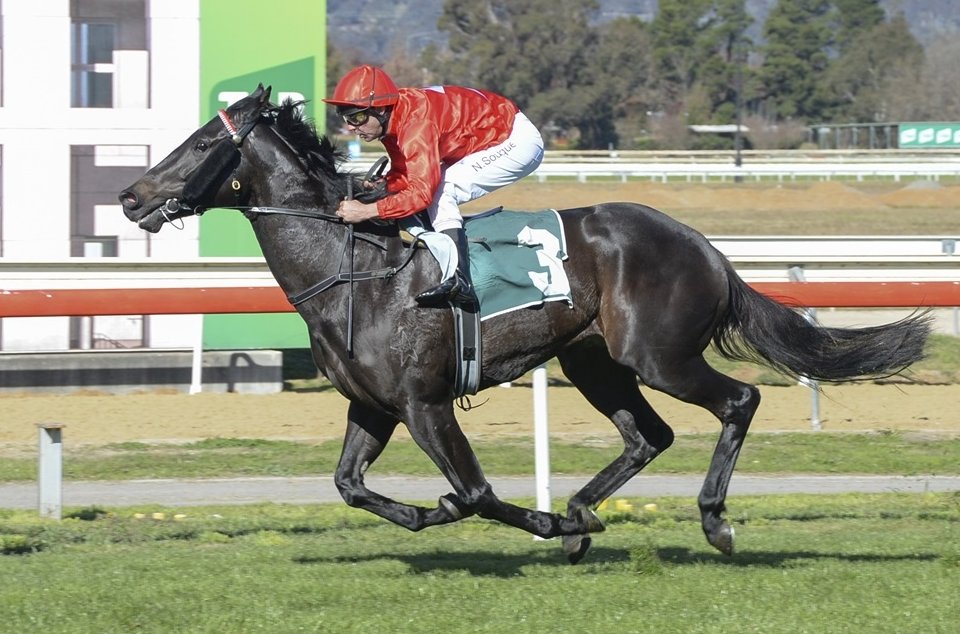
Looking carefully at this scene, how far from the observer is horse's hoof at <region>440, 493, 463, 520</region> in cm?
578

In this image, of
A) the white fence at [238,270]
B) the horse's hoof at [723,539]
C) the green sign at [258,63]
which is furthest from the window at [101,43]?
the horse's hoof at [723,539]

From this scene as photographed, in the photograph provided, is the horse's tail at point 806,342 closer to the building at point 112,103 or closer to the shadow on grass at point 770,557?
the shadow on grass at point 770,557

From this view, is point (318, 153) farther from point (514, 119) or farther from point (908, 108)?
point (908, 108)

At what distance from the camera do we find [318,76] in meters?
11.4

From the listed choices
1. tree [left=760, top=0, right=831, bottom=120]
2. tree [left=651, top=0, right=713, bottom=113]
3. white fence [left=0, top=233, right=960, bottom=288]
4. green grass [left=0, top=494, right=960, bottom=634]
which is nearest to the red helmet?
green grass [left=0, top=494, right=960, bottom=634]

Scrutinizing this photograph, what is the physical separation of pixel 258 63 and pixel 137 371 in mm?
2534

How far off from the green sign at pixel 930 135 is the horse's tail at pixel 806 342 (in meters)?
47.2

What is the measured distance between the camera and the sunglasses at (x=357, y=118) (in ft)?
18.7

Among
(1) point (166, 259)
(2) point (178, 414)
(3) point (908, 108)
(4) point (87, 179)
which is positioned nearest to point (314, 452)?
(2) point (178, 414)

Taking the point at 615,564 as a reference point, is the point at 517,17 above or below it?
above

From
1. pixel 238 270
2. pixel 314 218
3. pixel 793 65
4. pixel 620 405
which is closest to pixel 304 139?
pixel 314 218

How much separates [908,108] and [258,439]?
241 feet

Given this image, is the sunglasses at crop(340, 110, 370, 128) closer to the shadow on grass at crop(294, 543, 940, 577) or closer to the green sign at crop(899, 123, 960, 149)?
the shadow on grass at crop(294, 543, 940, 577)

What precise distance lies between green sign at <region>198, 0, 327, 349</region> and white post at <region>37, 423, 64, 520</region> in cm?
417
